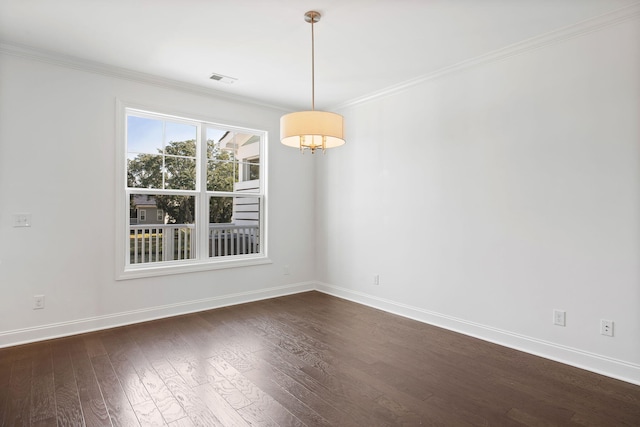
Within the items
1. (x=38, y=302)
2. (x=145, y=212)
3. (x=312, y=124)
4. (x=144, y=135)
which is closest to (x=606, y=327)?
(x=312, y=124)

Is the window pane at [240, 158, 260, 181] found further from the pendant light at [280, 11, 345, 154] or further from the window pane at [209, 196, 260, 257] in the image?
the pendant light at [280, 11, 345, 154]

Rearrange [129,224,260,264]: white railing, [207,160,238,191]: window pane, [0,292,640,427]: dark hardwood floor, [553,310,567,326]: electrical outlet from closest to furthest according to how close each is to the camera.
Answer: [0,292,640,427]: dark hardwood floor < [553,310,567,326]: electrical outlet < [129,224,260,264]: white railing < [207,160,238,191]: window pane

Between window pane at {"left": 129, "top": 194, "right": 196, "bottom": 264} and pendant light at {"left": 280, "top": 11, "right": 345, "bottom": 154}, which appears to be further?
window pane at {"left": 129, "top": 194, "right": 196, "bottom": 264}

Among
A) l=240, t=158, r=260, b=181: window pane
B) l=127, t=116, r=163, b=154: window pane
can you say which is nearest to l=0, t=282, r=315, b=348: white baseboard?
l=240, t=158, r=260, b=181: window pane

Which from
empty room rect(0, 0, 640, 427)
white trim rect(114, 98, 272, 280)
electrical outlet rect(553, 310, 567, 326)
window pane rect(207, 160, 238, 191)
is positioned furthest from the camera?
window pane rect(207, 160, 238, 191)

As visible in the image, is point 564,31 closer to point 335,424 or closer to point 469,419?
point 469,419

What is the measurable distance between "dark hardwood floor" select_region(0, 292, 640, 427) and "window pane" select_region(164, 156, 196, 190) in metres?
1.63

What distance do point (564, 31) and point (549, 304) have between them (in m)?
2.24

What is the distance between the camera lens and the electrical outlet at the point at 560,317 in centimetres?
286

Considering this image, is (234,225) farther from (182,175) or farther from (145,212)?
(145,212)

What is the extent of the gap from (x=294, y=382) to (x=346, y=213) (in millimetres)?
2692

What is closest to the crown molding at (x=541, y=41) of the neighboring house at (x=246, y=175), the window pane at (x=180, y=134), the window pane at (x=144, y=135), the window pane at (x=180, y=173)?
the neighboring house at (x=246, y=175)

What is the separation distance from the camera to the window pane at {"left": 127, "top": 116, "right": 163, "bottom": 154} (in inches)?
153

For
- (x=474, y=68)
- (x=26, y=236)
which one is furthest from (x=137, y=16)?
(x=474, y=68)
